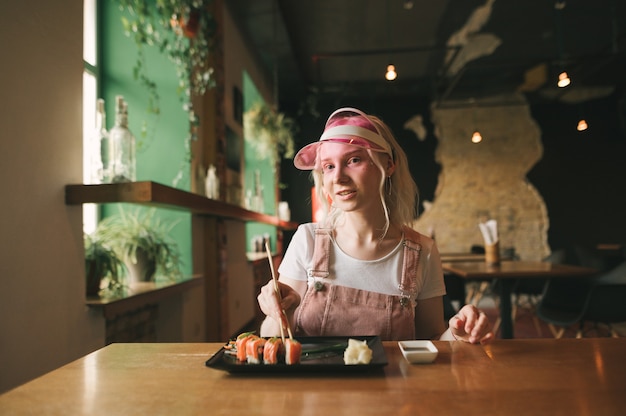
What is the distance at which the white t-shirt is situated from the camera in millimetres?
1409

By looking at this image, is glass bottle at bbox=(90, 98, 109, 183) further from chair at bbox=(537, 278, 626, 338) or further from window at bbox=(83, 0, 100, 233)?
chair at bbox=(537, 278, 626, 338)

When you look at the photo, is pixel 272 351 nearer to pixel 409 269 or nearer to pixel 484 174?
pixel 409 269

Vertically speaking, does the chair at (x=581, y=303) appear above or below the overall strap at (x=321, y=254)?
below

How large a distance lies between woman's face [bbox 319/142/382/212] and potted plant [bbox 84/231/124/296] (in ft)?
4.24

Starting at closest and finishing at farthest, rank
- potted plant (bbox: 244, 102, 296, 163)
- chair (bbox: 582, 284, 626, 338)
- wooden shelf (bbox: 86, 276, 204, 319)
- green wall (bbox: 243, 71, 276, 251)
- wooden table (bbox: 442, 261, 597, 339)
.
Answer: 1. wooden shelf (bbox: 86, 276, 204, 319)
2. wooden table (bbox: 442, 261, 597, 339)
3. chair (bbox: 582, 284, 626, 338)
4. potted plant (bbox: 244, 102, 296, 163)
5. green wall (bbox: 243, 71, 276, 251)

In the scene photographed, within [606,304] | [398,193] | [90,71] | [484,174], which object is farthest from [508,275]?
[484,174]

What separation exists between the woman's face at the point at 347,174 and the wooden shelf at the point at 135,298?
1176mm

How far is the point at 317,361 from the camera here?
98cm

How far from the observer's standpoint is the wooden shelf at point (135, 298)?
1.95 m

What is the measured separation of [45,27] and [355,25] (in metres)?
4.26

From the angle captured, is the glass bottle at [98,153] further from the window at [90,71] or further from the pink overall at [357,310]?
the pink overall at [357,310]

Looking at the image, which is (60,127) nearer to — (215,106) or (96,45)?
(96,45)

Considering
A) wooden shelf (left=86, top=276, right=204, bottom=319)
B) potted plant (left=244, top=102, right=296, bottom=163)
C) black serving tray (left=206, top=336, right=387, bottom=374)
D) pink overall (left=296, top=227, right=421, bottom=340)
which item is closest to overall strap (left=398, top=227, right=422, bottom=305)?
pink overall (left=296, top=227, right=421, bottom=340)

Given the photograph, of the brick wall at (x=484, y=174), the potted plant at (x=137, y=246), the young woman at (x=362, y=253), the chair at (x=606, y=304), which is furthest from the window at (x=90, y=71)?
the brick wall at (x=484, y=174)
